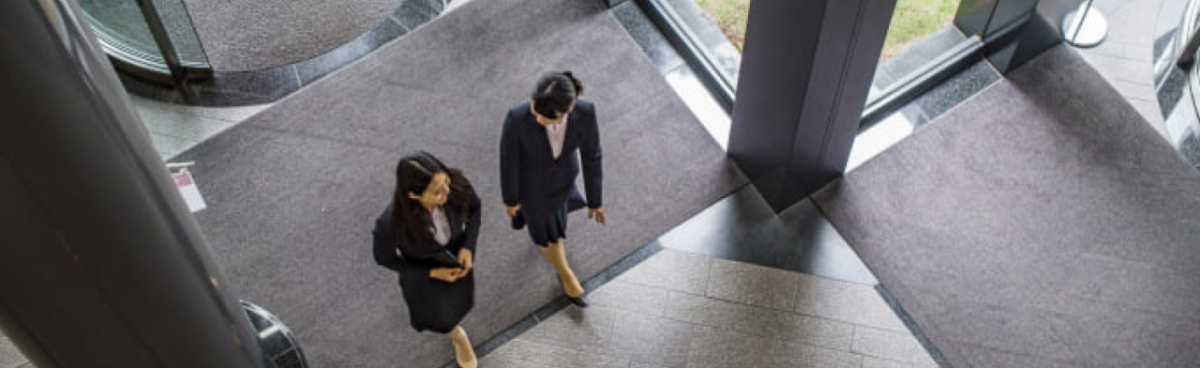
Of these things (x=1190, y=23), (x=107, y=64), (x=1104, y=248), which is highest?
(x=107, y=64)

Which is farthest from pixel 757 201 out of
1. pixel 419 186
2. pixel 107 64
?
pixel 107 64

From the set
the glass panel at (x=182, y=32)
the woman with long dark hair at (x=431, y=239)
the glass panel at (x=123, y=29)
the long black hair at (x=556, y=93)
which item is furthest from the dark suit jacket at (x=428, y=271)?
the glass panel at (x=123, y=29)

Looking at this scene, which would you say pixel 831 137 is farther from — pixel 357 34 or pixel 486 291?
pixel 357 34

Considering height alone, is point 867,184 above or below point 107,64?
below

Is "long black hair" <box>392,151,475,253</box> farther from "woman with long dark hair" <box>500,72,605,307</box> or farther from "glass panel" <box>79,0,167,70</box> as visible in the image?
"glass panel" <box>79,0,167,70</box>

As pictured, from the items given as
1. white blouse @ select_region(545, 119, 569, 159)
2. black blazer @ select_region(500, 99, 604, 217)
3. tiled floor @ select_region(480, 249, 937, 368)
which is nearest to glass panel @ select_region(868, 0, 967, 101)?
tiled floor @ select_region(480, 249, 937, 368)

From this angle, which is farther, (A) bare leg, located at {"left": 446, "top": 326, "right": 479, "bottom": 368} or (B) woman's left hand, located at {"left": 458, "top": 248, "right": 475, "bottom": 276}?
(A) bare leg, located at {"left": 446, "top": 326, "right": 479, "bottom": 368}

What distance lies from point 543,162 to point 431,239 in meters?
0.65

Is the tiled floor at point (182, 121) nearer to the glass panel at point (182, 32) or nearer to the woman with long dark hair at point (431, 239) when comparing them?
the glass panel at point (182, 32)

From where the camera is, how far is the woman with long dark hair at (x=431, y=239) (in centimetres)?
481

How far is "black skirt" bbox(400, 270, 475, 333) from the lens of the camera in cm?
541

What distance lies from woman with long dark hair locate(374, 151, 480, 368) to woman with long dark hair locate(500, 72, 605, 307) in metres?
0.34

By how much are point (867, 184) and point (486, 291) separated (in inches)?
80.0

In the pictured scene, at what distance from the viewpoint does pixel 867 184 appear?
6758mm
